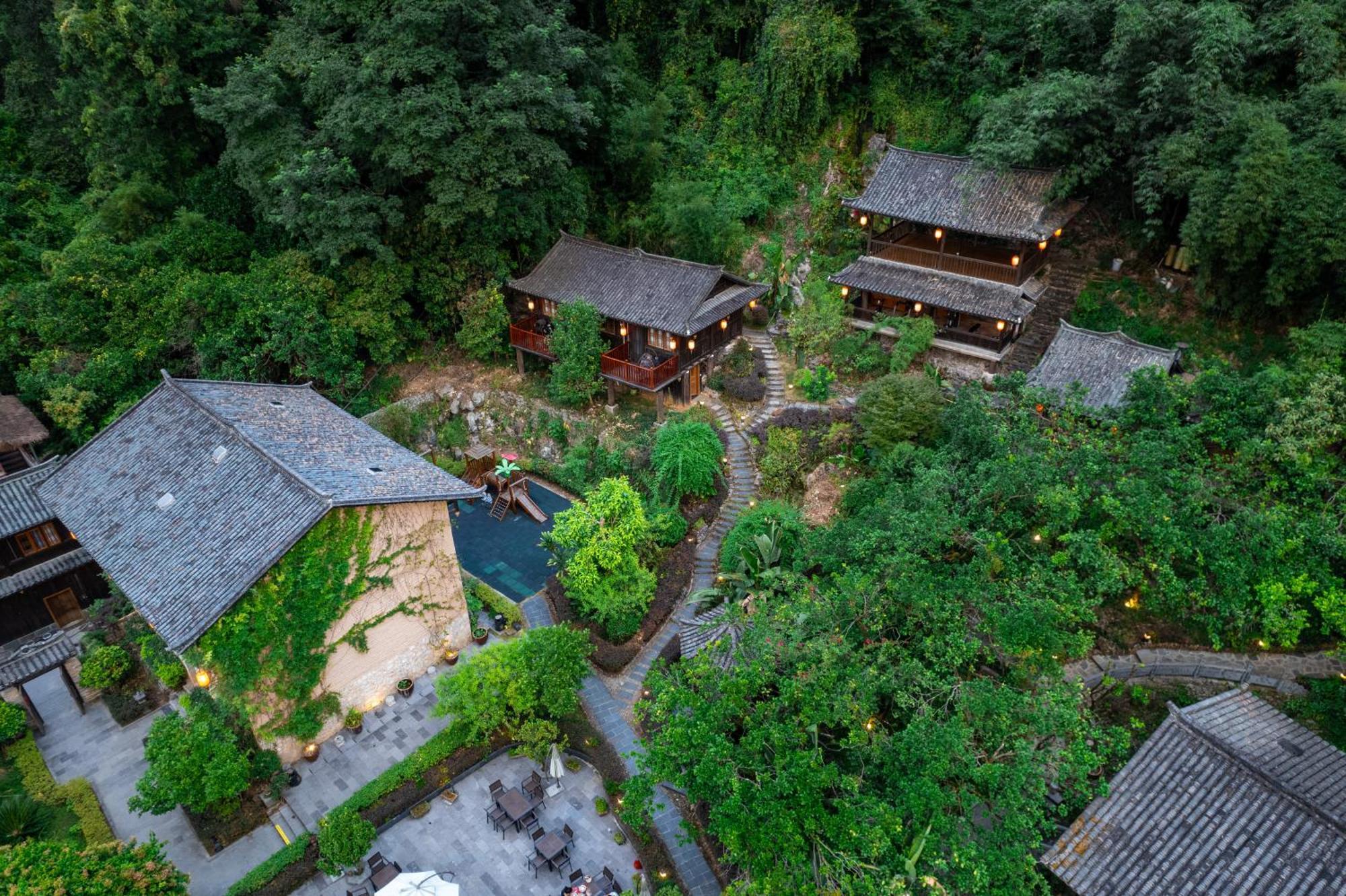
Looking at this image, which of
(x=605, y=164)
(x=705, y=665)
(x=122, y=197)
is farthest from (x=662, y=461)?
(x=122, y=197)

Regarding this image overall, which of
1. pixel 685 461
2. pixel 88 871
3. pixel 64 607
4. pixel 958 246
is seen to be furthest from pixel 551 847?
pixel 958 246

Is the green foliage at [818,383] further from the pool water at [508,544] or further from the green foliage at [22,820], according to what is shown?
the green foliage at [22,820]

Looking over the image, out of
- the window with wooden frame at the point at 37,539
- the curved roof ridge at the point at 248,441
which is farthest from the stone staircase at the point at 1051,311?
the window with wooden frame at the point at 37,539

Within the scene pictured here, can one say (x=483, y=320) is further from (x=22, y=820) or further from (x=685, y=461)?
(x=22, y=820)

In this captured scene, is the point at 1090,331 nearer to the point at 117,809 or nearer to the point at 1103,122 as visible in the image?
the point at 1103,122

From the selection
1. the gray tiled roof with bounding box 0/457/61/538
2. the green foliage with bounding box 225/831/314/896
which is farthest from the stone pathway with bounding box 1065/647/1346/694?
the gray tiled roof with bounding box 0/457/61/538

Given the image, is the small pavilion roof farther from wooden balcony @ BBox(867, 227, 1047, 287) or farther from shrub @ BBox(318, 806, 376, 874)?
wooden balcony @ BBox(867, 227, 1047, 287)
